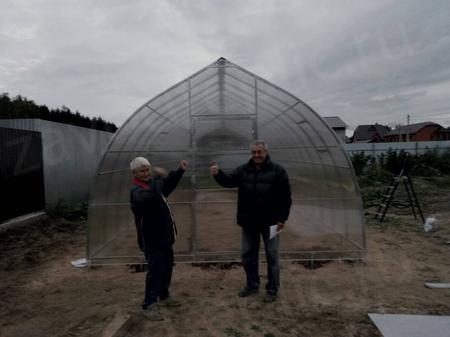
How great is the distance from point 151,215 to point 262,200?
1184mm

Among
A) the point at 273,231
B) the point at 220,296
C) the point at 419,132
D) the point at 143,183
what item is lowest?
the point at 220,296

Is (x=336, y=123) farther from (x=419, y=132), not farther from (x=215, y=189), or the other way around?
(x=215, y=189)

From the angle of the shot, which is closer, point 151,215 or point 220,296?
point 151,215

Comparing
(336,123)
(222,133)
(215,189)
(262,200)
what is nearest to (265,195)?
(262,200)

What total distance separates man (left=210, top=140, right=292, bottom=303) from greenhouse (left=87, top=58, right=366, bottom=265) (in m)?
1.41

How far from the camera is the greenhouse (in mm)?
5398

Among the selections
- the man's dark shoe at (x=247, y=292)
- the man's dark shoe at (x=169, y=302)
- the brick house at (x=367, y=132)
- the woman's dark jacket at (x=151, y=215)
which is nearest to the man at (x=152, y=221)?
the woman's dark jacket at (x=151, y=215)

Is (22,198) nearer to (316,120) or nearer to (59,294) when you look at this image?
(59,294)

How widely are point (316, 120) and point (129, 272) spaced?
354 cm

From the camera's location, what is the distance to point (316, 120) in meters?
5.47

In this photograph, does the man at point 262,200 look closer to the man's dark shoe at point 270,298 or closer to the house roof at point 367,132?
the man's dark shoe at point 270,298

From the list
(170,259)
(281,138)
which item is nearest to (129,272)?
(170,259)

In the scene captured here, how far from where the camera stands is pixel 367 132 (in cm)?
5259

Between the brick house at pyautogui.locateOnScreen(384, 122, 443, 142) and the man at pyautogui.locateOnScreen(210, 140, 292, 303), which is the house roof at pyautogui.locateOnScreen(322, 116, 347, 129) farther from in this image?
the man at pyautogui.locateOnScreen(210, 140, 292, 303)
